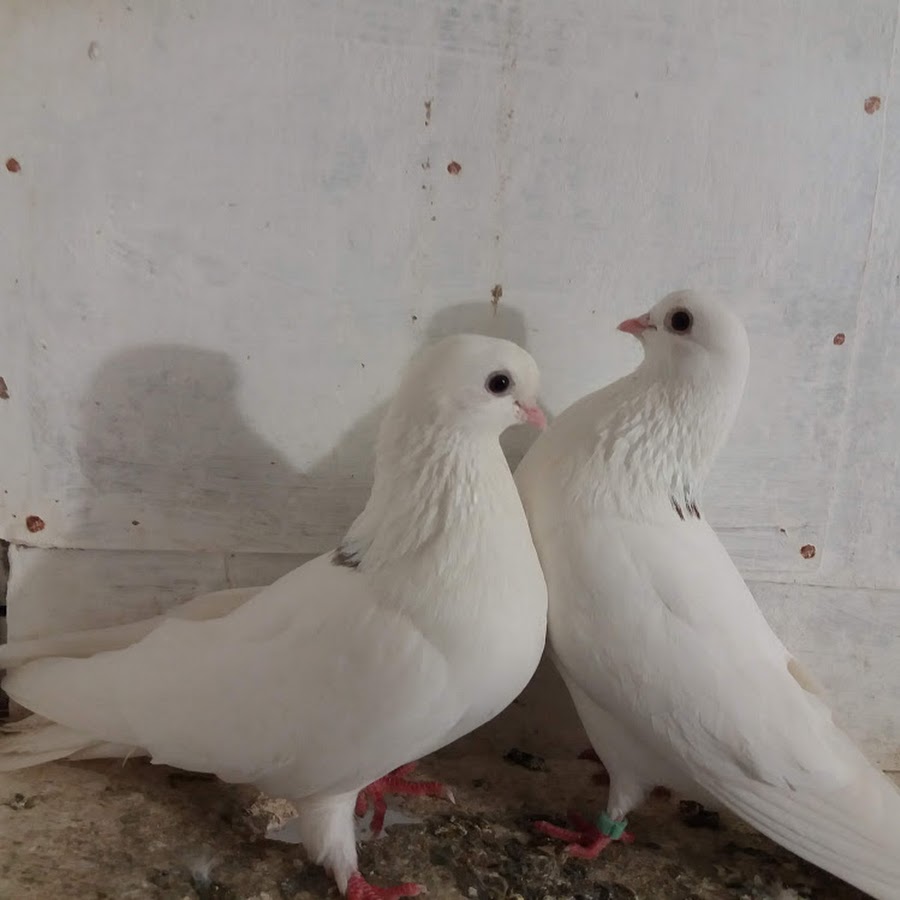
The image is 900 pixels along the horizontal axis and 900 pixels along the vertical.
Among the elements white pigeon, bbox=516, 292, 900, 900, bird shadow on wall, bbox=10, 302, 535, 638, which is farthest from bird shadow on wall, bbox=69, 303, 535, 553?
white pigeon, bbox=516, 292, 900, 900

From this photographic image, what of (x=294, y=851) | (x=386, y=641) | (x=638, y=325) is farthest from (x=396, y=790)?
(x=638, y=325)

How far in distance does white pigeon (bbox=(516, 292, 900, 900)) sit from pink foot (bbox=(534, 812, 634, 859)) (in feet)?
0.40

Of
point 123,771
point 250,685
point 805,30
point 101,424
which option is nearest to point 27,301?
point 101,424

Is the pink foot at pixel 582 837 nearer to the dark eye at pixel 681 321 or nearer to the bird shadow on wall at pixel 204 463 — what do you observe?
the bird shadow on wall at pixel 204 463

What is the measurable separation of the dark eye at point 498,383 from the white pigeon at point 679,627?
298 millimetres

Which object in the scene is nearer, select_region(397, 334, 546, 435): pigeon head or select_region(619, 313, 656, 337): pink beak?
select_region(397, 334, 546, 435): pigeon head

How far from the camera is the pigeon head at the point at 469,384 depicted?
152 centimetres

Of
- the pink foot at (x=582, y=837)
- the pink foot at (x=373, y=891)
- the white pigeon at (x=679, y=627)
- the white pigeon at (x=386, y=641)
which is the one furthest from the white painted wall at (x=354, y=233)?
the pink foot at (x=582, y=837)

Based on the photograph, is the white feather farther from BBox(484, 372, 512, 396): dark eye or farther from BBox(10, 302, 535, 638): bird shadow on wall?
BBox(484, 372, 512, 396): dark eye

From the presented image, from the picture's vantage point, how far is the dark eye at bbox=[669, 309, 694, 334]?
1.71 meters

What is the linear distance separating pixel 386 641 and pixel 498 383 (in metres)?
0.50

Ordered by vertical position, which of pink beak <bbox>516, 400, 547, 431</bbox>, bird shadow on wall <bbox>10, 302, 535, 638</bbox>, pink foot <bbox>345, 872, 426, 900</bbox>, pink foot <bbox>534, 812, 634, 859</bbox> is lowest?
pink foot <bbox>534, 812, 634, 859</bbox>

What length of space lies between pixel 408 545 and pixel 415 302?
1.95 feet

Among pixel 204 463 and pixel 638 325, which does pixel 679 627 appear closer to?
pixel 638 325
